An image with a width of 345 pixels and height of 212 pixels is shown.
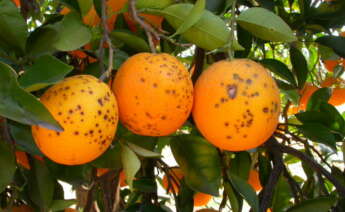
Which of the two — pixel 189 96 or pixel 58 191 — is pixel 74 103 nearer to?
pixel 189 96

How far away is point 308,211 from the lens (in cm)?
108

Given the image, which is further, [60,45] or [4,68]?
[60,45]

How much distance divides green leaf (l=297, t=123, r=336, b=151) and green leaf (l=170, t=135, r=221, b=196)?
27 centimetres

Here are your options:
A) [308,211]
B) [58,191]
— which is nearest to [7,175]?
[58,191]

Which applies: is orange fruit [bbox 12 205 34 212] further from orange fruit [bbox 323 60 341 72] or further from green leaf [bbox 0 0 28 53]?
orange fruit [bbox 323 60 341 72]

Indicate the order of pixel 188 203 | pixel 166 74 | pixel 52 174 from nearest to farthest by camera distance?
1. pixel 166 74
2. pixel 52 174
3. pixel 188 203

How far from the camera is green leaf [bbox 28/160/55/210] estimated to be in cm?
104

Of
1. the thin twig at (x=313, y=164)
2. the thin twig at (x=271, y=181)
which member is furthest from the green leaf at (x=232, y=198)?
the thin twig at (x=313, y=164)

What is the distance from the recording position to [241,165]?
1.27m

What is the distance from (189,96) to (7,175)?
381 mm

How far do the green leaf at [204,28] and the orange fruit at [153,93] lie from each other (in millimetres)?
85

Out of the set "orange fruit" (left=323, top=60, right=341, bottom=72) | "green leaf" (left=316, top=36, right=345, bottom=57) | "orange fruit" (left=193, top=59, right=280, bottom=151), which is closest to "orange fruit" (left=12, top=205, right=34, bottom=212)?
"orange fruit" (left=193, top=59, right=280, bottom=151)

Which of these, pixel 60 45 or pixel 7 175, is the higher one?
pixel 60 45

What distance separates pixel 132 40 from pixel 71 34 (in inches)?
4.9
